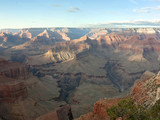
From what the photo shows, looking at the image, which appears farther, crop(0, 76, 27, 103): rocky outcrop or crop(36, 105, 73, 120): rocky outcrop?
crop(0, 76, 27, 103): rocky outcrop

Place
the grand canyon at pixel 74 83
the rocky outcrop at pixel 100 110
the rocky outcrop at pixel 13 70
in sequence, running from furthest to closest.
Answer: the rocky outcrop at pixel 13 70
the grand canyon at pixel 74 83
the rocky outcrop at pixel 100 110

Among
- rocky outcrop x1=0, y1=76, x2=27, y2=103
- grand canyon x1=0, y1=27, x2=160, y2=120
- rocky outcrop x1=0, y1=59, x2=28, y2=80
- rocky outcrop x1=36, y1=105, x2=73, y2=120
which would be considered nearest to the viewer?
grand canyon x1=0, y1=27, x2=160, y2=120

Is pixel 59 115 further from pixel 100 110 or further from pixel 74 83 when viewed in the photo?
pixel 74 83

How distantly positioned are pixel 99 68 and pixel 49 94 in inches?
2899

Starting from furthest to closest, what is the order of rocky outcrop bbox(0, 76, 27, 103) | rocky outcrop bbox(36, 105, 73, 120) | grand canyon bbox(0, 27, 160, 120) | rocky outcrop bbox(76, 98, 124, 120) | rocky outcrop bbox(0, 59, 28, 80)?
rocky outcrop bbox(0, 59, 28, 80), rocky outcrop bbox(0, 76, 27, 103), rocky outcrop bbox(36, 105, 73, 120), grand canyon bbox(0, 27, 160, 120), rocky outcrop bbox(76, 98, 124, 120)

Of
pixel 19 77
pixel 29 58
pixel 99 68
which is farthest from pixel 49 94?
pixel 29 58

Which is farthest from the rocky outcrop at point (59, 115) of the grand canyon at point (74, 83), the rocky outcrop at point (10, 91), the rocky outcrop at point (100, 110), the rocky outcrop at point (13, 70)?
the rocky outcrop at point (13, 70)

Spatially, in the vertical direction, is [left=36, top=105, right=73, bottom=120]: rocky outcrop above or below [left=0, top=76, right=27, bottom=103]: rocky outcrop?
below

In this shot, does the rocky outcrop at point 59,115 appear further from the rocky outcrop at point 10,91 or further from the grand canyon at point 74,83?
the rocky outcrop at point 10,91

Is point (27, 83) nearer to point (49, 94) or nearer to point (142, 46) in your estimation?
point (49, 94)

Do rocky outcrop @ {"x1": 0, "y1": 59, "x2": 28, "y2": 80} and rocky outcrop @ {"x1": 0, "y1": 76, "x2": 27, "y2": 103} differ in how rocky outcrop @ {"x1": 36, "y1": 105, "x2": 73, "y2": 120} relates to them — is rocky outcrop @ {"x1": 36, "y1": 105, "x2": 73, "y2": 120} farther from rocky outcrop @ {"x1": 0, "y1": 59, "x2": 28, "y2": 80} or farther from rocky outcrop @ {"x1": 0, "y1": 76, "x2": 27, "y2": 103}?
rocky outcrop @ {"x1": 0, "y1": 59, "x2": 28, "y2": 80}

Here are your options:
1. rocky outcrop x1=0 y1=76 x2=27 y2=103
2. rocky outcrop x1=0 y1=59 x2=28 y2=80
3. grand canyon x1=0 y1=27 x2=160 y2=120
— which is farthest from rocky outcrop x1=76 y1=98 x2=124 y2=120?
rocky outcrop x1=0 y1=59 x2=28 y2=80

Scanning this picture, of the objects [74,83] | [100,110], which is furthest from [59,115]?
[74,83]

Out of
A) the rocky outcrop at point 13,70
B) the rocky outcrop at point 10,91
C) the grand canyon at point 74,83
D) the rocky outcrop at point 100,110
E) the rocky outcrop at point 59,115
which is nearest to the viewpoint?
the rocky outcrop at point 100,110
